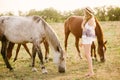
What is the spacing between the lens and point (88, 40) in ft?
30.9

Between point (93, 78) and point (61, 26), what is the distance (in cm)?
1583

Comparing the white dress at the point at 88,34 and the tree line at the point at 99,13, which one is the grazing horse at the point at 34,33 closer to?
the white dress at the point at 88,34

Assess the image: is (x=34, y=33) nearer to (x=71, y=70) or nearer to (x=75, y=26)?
(x=71, y=70)

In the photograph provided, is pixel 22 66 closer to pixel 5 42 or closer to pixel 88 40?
pixel 5 42

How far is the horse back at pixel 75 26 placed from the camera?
13438 millimetres

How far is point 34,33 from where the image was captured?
10.3m

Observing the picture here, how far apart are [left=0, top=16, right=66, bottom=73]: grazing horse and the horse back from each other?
3189 mm

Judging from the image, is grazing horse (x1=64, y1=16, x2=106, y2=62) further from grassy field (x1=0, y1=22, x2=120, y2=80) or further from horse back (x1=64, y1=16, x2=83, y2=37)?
grassy field (x1=0, y1=22, x2=120, y2=80)

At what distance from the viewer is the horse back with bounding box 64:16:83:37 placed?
1344 cm

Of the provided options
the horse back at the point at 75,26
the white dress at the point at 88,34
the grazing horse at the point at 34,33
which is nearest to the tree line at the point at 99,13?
the horse back at the point at 75,26

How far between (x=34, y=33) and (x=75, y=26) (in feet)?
11.8

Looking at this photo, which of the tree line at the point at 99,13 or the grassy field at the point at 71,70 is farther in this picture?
the tree line at the point at 99,13

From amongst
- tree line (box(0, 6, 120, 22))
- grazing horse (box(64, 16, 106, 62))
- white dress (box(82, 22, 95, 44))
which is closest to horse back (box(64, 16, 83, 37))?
grazing horse (box(64, 16, 106, 62))

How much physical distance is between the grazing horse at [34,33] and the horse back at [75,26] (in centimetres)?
319
